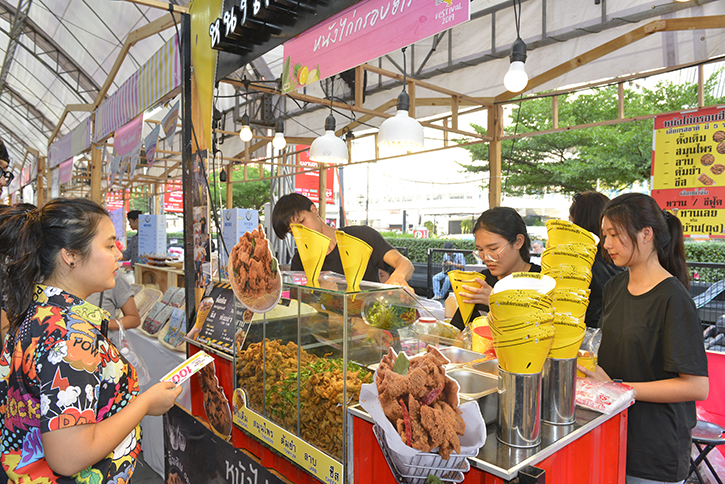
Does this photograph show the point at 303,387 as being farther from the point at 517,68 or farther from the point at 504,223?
the point at 517,68

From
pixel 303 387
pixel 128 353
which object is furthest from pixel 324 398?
pixel 128 353

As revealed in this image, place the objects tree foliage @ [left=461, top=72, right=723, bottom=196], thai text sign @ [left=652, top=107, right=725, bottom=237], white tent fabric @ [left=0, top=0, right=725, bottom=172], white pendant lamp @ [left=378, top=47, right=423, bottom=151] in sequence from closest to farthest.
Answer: white pendant lamp @ [left=378, top=47, right=423, bottom=151] < thai text sign @ [left=652, top=107, right=725, bottom=237] < white tent fabric @ [left=0, top=0, right=725, bottom=172] < tree foliage @ [left=461, top=72, right=723, bottom=196]

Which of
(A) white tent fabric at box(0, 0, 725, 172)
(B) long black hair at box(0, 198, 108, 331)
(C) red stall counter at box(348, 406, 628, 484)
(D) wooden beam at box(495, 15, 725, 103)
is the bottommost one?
(C) red stall counter at box(348, 406, 628, 484)

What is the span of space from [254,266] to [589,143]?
38.1 ft

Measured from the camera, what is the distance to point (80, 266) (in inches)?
53.4

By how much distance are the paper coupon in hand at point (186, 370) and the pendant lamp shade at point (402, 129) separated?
6.51 ft

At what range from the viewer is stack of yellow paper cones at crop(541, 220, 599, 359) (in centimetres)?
112

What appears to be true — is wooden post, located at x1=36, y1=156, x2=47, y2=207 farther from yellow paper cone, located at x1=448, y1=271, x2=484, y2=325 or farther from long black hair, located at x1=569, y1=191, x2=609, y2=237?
long black hair, located at x1=569, y1=191, x2=609, y2=237

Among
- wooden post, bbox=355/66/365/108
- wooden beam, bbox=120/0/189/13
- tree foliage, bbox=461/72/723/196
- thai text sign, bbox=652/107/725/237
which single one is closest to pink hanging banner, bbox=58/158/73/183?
wooden post, bbox=355/66/365/108

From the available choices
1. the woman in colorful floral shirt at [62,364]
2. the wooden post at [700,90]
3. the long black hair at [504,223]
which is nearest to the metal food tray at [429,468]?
the woman in colorful floral shirt at [62,364]

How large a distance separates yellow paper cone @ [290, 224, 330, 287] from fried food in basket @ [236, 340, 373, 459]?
31cm

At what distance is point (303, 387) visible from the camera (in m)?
1.63

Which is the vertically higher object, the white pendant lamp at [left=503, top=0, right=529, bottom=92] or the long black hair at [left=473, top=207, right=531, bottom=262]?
the white pendant lamp at [left=503, top=0, right=529, bottom=92]

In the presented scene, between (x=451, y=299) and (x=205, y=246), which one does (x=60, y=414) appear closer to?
(x=205, y=246)
